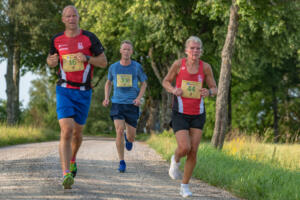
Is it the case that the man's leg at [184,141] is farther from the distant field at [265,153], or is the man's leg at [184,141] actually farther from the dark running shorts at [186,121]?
the distant field at [265,153]

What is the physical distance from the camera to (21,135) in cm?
1742

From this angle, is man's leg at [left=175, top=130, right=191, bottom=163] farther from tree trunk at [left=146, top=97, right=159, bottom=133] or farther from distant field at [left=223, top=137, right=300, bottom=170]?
tree trunk at [left=146, top=97, right=159, bottom=133]

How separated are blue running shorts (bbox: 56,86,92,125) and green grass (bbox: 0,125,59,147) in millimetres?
9717

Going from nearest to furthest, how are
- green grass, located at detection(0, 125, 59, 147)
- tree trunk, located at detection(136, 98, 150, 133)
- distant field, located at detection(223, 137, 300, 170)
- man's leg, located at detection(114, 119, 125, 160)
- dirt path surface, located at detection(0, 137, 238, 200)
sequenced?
dirt path surface, located at detection(0, 137, 238, 200), man's leg, located at detection(114, 119, 125, 160), distant field, located at detection(223, 137, 300, 170), green grass, located at detection(0, 125, 59, 147), tree trunk, located at detection(136, 98, 150, 133)

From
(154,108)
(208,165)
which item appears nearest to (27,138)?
(208,165)

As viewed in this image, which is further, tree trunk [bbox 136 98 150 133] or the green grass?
tree trunk [bbox 136 98 150 133]

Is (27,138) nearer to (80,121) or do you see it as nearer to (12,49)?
(12,49)

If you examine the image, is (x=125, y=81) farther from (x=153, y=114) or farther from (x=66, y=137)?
A: (x=153, y=114)

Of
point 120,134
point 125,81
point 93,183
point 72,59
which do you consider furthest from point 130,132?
point 72,59

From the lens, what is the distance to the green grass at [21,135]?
50.6ft

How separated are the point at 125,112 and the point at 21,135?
1077 cm

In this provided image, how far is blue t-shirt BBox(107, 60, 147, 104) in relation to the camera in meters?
7.81

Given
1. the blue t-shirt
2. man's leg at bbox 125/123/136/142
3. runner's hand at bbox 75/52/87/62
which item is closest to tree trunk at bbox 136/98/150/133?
man's leg at bbox 125/123/136/142

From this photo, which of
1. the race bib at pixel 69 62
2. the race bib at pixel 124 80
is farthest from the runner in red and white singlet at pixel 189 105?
the race bib at pixel 124 80
